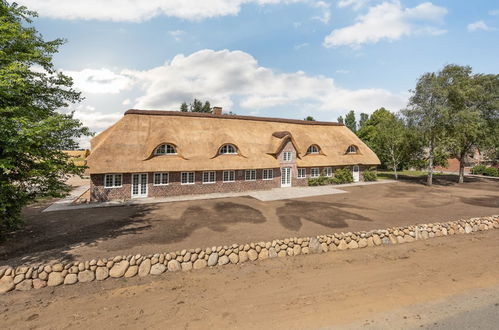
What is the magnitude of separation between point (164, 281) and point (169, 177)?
1551cm

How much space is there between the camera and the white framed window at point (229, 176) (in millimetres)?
26853

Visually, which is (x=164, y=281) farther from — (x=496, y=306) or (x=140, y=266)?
(x=496, y=306)

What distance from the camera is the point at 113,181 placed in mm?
22578

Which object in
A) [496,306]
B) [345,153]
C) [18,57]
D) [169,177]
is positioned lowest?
[496,306]

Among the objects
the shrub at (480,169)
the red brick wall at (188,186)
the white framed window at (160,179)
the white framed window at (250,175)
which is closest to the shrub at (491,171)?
the shrub at (480,169)

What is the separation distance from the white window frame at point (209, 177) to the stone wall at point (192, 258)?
14.7 meters

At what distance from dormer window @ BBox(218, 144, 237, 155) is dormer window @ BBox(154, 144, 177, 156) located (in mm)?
4807

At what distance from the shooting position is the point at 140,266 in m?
10.5

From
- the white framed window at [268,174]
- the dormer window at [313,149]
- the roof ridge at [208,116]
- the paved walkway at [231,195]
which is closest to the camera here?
the paved walkway at [231,195]

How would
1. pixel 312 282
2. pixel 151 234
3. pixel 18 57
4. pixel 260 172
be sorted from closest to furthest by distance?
pixel 312 282 < pixel 18 57 < pixel 151 234 < pixel 260 172

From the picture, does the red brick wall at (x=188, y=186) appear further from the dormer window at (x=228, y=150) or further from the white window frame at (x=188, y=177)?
the dormer window at (x=228, y=150)

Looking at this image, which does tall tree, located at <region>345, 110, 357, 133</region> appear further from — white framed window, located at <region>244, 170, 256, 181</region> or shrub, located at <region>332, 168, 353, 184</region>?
white framed window, located at <region>244, 170, 256, 181</region>

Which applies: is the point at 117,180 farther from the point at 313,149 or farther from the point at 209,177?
the point at 313,149

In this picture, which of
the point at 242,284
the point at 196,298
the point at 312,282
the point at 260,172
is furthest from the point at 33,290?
the point at 260,172
